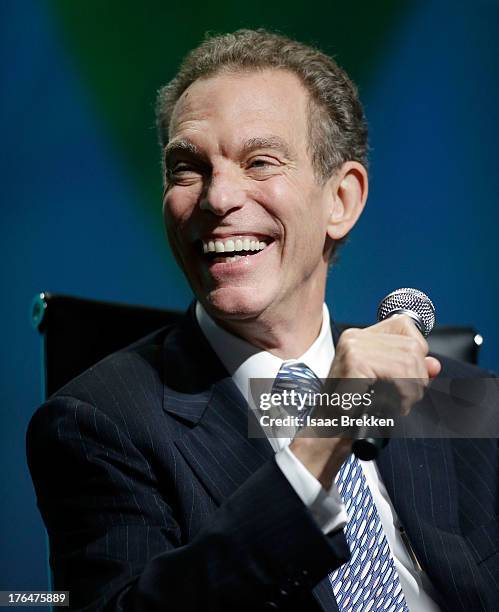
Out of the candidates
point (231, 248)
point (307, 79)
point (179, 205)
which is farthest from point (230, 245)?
point (307, 79)

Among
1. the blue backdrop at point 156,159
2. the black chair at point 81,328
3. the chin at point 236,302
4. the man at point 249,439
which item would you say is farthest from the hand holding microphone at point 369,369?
the blue backdrop at point 156,159

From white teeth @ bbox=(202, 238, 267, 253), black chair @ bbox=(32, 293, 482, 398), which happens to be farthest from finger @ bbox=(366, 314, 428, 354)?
black chair @ bbox=(32, 293, 482, 398)

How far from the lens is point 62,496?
4.45 feet

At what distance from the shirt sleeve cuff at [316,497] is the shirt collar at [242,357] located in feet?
1.33

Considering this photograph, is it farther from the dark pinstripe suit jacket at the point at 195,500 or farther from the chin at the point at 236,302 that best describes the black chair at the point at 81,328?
the chin at the point at 236,302

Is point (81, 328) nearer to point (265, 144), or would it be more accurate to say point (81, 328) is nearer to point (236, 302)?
point (236, 302)

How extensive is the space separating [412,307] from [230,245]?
1.23 ft

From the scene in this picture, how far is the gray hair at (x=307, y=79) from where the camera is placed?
164 cm

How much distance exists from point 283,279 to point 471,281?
1.24 metres

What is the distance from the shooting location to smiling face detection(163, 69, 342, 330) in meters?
1.50

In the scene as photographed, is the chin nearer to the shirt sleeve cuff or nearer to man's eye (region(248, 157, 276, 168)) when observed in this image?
man's eye (region(248, 157, 276, 168))

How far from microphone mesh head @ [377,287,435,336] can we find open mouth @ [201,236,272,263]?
0.99 feet

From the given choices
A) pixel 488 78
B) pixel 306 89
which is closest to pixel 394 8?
pixel 488 78

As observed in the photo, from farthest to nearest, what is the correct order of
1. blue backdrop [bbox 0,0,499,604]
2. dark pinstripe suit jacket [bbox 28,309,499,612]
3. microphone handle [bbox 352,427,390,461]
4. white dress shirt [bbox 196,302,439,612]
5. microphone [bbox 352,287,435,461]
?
blue backdrop [bbox 0,0,499,604]
white dress shirt [bbox 196,302,439,612]
microphone [bbox 352,287,435,461]
dark pinstripe suit jacket [bbox 28,309,499,612]
microphone handle [bbox 352,427,390,461]
